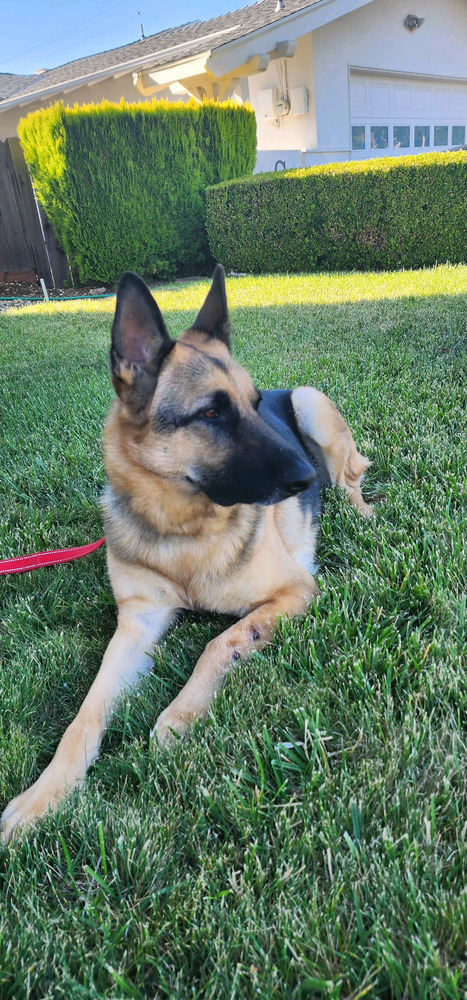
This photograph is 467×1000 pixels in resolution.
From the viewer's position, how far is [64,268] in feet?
42.5

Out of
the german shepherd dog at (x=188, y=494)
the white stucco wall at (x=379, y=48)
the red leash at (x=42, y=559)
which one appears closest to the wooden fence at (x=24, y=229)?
the white stucco wall at (x=379, y=48)

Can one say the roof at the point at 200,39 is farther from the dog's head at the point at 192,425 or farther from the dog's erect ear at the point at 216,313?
the dog's head at the point at 192,425

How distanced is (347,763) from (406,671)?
15.2 inches

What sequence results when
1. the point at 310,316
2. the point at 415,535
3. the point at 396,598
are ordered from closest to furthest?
the point at 396,598 → the point at 415,535 → the point at 310,316

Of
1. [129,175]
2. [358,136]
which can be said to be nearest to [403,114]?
[358,136]

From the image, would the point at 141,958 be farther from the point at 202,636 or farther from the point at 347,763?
the point at 202,636

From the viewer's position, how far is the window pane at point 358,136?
1741cm

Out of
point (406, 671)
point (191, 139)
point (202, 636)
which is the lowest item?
point (202, 636)

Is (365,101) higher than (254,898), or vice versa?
(365,101)

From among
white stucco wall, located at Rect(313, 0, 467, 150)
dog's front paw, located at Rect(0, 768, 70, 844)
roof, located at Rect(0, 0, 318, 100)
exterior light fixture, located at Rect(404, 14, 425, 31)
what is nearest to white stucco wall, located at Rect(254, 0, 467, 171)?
white stucco wall, located at Rect(313, 0, 467, 150)

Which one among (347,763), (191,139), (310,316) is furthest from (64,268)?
(347,763)

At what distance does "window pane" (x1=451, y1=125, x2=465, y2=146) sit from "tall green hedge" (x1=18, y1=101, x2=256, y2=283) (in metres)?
10.4

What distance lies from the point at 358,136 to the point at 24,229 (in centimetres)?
1037

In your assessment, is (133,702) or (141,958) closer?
(141,958)
